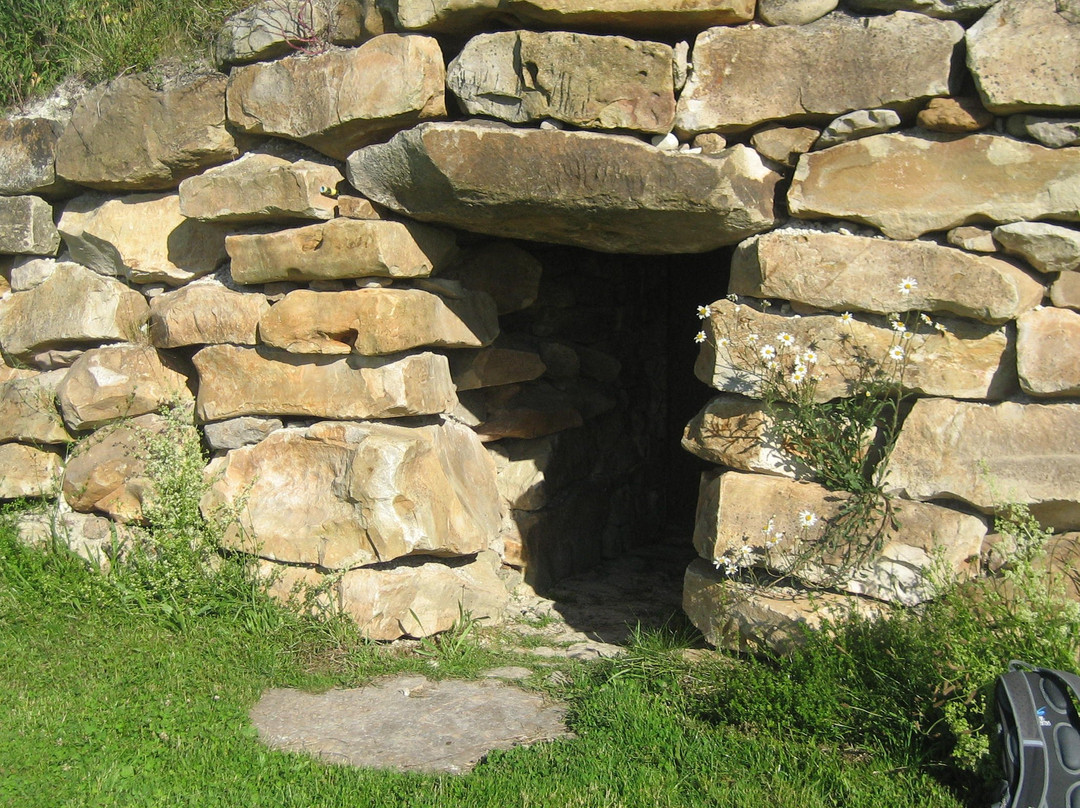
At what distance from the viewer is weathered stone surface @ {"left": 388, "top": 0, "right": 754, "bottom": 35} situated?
2961mm

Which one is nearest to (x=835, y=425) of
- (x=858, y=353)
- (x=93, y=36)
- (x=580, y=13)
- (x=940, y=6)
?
(x=858, y=353)

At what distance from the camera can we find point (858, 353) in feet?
9.67

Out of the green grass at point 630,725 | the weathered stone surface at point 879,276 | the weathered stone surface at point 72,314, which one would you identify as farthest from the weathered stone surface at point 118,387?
the weathered stone surface at point 879,276

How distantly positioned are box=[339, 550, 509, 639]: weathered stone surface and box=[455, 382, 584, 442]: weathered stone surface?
0.77 m

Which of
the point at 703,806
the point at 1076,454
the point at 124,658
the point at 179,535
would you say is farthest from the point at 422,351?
the point at 1076,454

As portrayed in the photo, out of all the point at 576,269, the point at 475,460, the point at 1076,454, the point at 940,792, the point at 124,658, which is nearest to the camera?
the point at 940,792

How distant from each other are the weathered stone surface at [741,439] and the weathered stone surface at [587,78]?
0.94 m

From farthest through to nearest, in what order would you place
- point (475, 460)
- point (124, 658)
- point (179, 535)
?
point (475, 460)
point (179, 535)
point (124, 658)

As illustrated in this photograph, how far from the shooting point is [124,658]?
3.21 metres

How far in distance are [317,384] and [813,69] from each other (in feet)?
6.68

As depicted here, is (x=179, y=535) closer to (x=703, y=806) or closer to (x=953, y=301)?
(x=703, y=806)

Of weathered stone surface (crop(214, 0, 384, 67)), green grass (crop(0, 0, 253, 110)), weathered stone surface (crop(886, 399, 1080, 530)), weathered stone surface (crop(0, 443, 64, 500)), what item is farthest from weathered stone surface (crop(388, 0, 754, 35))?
weathered stone surface (crop(0, 443, 64, 500))

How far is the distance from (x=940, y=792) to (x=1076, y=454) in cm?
103

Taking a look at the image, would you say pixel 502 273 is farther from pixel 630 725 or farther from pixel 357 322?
pixel 630 725
